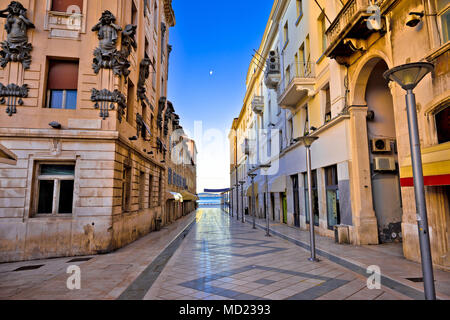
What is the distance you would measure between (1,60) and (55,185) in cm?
518

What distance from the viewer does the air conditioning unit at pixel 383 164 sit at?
423 inches

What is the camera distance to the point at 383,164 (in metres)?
10.8

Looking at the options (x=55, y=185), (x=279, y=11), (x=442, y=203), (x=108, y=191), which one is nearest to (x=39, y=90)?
(x=55, y=185)

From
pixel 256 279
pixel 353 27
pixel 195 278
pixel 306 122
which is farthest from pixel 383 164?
pixel 195 278

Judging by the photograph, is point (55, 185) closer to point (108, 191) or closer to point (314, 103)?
point (108, 191)

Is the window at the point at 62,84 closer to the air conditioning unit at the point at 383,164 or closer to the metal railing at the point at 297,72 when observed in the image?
the metal railing at the point at 297,72

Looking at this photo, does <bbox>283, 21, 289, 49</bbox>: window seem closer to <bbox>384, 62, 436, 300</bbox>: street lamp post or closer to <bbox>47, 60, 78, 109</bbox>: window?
<bbox>47, 60, 78, 109</bbox>: window

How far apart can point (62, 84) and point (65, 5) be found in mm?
3393

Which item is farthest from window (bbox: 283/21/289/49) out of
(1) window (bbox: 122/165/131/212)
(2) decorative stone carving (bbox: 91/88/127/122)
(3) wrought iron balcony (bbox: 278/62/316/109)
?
(1) window (bbox: 122/165/131/212)

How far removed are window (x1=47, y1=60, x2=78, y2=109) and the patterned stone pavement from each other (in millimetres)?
7527

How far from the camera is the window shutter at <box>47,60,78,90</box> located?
10.8 metres

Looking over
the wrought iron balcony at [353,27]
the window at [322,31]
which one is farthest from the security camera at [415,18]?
the window at [322,31]

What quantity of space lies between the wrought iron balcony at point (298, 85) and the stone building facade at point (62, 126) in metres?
9.19

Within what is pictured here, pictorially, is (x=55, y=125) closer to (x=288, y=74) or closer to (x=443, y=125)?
(x=443, y=125)
